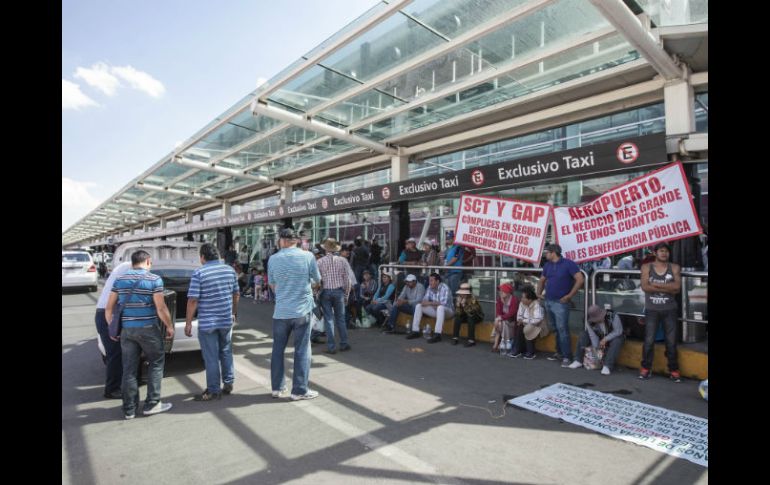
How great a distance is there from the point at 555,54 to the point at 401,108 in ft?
11.8

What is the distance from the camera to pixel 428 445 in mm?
3697

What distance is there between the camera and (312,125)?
1068cm

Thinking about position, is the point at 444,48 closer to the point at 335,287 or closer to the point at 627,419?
the point at 335,287

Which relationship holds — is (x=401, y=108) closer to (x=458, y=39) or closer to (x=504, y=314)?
(x=458, y=39)

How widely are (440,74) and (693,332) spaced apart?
6.17 metres

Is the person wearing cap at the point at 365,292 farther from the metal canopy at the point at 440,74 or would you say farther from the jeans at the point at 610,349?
the jeans at the point at 610,349

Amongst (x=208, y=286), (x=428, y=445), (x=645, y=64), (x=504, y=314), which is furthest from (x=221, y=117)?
(x=428, y=445)

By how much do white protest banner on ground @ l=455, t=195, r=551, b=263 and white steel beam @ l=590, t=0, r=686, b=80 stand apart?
8.73 feet

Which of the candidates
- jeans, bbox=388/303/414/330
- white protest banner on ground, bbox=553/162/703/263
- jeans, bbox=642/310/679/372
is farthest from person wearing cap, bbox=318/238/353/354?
jeans, bbox=642/310/679/372

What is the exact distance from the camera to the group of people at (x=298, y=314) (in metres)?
4.52

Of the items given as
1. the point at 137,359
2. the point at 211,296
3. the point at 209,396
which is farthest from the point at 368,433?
the point at 137,359

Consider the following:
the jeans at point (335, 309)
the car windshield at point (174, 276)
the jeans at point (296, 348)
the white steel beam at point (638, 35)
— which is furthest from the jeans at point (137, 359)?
the white steel beam at point (638, 35)

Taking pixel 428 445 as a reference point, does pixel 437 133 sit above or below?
above
